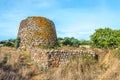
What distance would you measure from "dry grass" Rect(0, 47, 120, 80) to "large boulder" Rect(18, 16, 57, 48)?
9.73ft

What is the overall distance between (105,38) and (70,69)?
1405 centimetres

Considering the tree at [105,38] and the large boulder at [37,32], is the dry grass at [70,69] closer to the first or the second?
the large boulder at [37,32]

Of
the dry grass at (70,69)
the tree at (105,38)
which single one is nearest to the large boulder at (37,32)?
the dry grass at (70,69)

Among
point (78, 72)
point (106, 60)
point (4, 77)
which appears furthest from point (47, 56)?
point (4, 77)

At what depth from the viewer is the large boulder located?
864 inches

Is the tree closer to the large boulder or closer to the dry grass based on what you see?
the large boulder

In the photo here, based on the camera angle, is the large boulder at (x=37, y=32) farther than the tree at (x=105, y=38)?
No

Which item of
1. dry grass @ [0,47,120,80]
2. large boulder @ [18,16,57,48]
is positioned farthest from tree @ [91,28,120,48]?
dry grass @ [0,47,120,80]

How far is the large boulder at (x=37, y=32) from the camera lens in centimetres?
2194

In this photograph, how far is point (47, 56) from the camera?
54.9 feet

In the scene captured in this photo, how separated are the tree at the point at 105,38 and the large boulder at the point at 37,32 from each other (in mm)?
5391

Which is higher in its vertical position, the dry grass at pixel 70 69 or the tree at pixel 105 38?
the tree at pixel 105 38

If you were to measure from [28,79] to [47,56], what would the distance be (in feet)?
11.5

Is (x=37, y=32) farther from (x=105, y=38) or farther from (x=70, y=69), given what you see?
(x=70, y=69)
